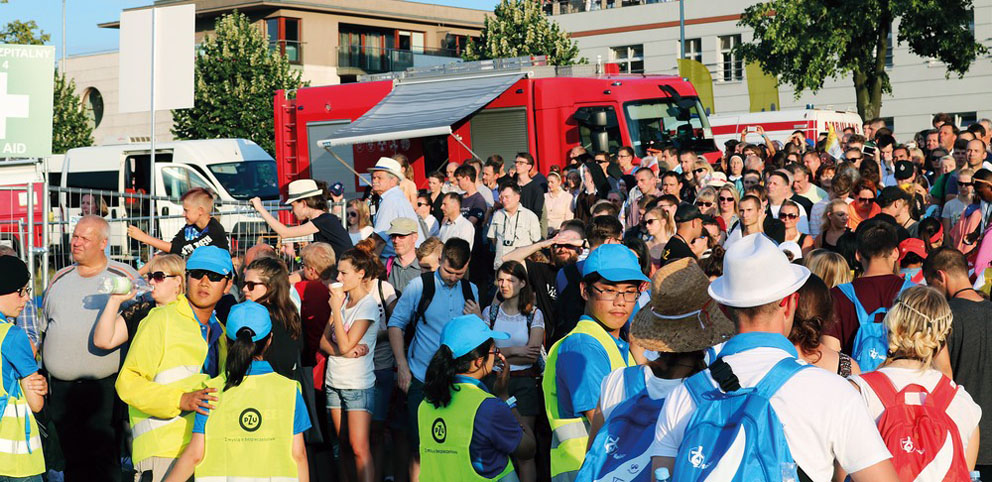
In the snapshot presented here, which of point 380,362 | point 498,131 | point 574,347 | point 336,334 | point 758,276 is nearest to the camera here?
point 758,276

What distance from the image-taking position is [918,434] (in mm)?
4477

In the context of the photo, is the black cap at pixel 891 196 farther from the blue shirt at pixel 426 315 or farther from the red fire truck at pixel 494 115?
the red fire truck at pixel 494 115

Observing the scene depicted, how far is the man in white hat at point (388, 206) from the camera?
36.0 feet

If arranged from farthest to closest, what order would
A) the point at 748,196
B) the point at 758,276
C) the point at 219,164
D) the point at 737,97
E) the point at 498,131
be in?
the point at 737,97
the point at 219,164
the point at 498,131
the point at 748,196
the point at 758,276

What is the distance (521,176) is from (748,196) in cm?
433

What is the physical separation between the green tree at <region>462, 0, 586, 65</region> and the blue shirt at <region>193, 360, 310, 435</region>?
41703 mm

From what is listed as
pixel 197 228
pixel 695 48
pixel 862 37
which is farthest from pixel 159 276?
pixel 695 48

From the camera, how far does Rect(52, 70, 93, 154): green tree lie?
50.8 metres

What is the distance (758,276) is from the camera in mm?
3463

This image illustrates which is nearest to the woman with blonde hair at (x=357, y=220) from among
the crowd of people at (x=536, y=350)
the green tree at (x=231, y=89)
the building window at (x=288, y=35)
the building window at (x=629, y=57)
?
the crowd of people at (x=536, y=350)

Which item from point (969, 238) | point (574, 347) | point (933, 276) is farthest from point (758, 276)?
point (969, 238)

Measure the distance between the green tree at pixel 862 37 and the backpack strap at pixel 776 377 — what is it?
94.1ft

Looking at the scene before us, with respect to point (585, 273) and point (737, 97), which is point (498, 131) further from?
point (737, 97)

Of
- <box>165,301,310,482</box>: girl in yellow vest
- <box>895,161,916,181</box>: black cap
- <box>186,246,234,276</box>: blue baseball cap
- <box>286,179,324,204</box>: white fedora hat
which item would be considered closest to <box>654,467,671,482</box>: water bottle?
<box>165,301,310,482</box>: girl in yellow vest
